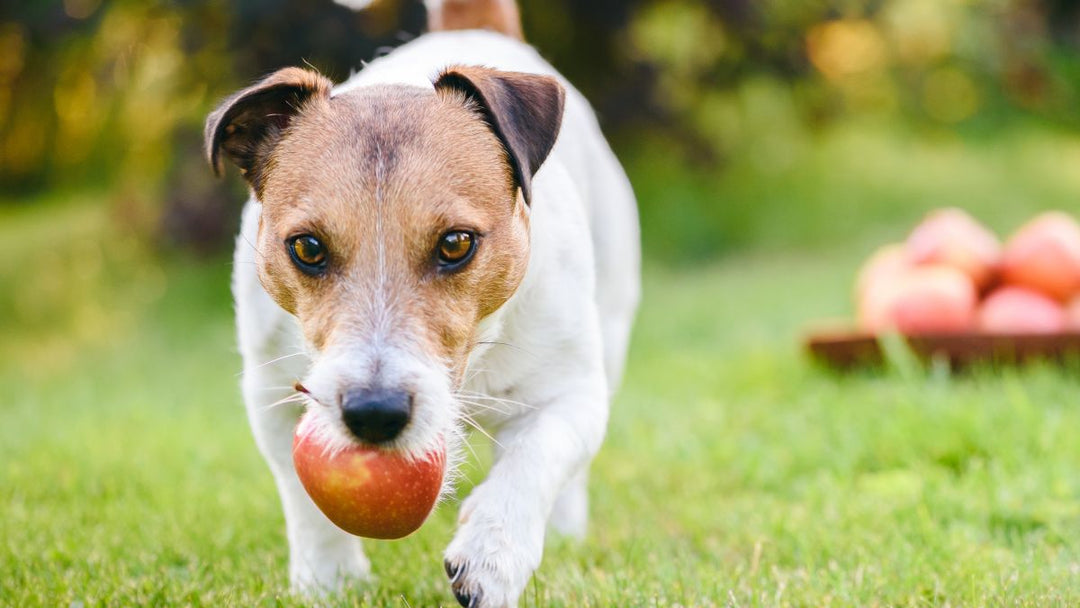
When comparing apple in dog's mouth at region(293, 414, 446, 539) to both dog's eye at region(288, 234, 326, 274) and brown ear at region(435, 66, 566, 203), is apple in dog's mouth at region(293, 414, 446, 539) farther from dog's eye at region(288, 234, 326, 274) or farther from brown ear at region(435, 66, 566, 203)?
brown ear at region(435, 66, 566, 203)

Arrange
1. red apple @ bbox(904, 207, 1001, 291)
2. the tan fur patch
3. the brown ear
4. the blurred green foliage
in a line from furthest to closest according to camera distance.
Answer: the blurred green foliage
red apple @ bbox(904, 207, 1001, 291)
the brown ear
the tan fur patch

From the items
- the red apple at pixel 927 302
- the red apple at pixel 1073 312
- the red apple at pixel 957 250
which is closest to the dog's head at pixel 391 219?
the red apple at pixel 927 302

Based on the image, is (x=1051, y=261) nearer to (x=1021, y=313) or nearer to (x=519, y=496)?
(x=1021, y=313)

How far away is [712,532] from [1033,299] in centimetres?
276

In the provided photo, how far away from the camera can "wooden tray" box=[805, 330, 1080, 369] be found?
16.6ft

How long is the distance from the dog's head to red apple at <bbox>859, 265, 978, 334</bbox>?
10.4 ft

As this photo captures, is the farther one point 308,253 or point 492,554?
point 308,253

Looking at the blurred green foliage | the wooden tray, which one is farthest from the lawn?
the blurred green foliage

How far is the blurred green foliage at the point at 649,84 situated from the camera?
895 centimetres

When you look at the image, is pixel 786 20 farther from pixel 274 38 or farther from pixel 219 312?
pixel 219 312

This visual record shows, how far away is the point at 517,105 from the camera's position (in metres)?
2.85

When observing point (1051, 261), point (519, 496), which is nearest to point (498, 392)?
point (519, 496)

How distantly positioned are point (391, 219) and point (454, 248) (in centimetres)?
17

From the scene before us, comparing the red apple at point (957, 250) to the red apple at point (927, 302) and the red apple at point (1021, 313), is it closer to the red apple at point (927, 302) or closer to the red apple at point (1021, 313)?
the red apple at point (927, 302)
